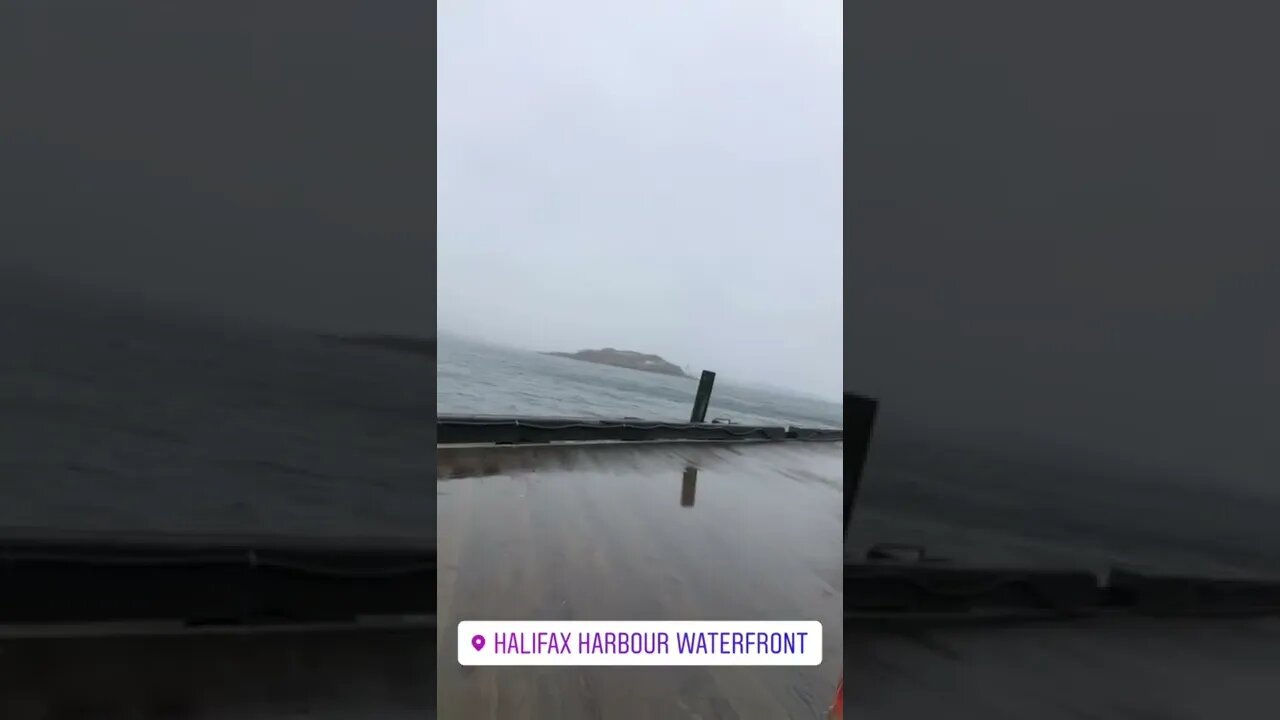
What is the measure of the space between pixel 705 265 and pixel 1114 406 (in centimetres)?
102

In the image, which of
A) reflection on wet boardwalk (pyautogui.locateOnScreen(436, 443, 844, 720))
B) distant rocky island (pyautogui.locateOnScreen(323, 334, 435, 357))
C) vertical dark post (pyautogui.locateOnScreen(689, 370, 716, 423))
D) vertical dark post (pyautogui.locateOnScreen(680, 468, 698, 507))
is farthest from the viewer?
vertical dark post (pyautogui.locateOnScreen(689, 370, 716, 423))

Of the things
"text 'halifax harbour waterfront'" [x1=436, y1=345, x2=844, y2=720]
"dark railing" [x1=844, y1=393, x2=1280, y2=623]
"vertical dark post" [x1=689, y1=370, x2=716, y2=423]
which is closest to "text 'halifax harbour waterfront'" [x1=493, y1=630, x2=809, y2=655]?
"text 'halifax harbour waterfront'" [x1=436, y1=345, x2=844, y2=720]

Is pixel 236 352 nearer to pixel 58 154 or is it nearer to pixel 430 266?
pixel 430 266

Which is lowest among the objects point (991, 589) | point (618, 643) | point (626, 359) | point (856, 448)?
point (618, 643)

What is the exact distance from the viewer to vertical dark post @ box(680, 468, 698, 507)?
70.8 inches

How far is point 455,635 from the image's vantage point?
3.82 feet

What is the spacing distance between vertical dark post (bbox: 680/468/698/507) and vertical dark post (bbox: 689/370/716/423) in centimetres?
27

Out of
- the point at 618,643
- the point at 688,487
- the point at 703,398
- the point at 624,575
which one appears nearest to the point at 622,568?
the point at 624,575

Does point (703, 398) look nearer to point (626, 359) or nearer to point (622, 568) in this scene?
point (626, 359)

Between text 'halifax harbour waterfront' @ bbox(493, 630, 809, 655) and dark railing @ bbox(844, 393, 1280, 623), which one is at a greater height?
dark railing @ bbox(844, 393, 1280, 623)

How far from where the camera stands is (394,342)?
1.08m

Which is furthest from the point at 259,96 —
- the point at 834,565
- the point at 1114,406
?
the point at 1114,406

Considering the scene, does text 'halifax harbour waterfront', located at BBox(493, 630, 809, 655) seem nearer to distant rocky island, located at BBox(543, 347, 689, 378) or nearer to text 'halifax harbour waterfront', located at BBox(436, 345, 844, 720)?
text 'halifax harbour waterfront', located at BBox(436, 345, 844, 720)

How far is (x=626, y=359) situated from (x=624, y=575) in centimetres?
63
